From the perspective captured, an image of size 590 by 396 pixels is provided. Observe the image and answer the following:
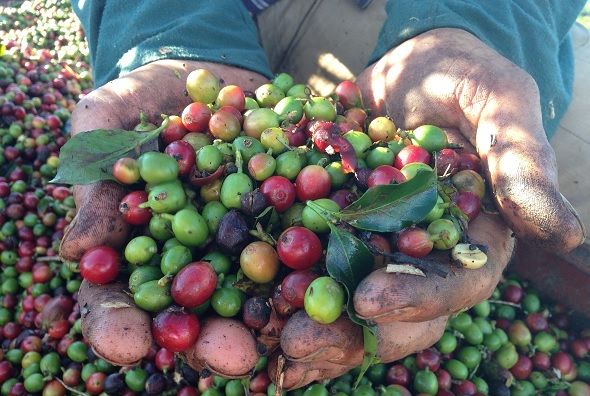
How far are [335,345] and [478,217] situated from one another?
123cm

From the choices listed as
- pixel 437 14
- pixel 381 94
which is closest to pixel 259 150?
pixel 381 94

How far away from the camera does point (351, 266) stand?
7.27 feet

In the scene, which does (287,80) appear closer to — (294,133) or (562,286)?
(294,133)

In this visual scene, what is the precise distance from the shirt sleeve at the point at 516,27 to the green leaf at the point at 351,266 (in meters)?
2.29

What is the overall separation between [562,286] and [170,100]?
3558 millimetres

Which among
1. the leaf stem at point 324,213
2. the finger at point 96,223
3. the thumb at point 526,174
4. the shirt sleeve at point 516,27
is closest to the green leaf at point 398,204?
the leaf stem at point 324,213

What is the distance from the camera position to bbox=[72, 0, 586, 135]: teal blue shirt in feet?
12.8

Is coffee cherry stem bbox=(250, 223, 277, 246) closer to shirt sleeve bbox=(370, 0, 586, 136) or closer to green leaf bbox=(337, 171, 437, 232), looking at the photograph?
green leaf bbox=(337, 171, 437, 232)

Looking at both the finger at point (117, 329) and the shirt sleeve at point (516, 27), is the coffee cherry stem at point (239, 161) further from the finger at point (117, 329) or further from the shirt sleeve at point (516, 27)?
the shirt sleeve at point (516, 27)

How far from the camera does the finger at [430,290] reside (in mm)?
2115

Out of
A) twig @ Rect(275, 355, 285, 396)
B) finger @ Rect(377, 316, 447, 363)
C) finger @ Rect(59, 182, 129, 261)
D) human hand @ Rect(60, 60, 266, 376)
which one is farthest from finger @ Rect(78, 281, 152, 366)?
finger @ Rect(377, 316, 447, 363)

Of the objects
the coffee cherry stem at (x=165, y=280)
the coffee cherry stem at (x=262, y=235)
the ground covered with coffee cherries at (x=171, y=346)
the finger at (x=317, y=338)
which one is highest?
the coffee cherry stem at (x=262, y=235)

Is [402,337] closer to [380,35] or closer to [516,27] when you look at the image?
[380,35]

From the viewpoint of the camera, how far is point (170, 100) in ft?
12.1
